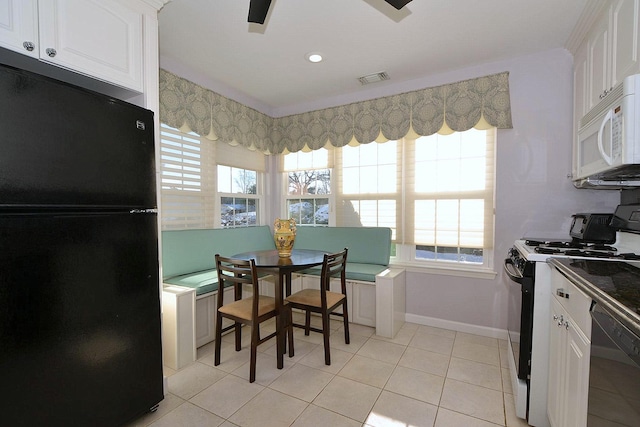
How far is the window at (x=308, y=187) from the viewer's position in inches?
150

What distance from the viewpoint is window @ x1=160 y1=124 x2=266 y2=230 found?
2812 millimetres

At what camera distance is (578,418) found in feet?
3.63

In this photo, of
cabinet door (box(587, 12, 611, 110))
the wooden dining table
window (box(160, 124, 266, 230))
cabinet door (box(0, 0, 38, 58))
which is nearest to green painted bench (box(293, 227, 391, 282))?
the wooden dining table

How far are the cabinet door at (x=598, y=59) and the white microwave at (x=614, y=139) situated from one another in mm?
129

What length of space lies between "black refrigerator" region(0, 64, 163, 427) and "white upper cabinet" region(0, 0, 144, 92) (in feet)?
0.81

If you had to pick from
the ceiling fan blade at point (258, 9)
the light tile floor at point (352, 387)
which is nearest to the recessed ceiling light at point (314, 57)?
the ceiling fan blade at point (258, 9)

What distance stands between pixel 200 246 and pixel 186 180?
0.68 metres

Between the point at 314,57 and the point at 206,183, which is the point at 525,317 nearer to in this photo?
the point at 314,57

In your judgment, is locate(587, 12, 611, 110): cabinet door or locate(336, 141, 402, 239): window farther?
locate(336, 141, 402, 239): window

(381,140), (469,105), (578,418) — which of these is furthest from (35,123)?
(469,105)

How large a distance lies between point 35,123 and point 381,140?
2854 mm

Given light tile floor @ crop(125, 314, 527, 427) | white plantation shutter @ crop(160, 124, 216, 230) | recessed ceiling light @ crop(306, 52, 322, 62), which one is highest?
recessed ceiling light @ crop(306, 52, 322, 62)

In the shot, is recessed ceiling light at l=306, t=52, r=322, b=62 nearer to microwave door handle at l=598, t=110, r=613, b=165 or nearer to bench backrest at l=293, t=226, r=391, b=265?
bench backrest at l=293, t=226, r=391, b=265

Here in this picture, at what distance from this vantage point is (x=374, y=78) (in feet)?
10.00
